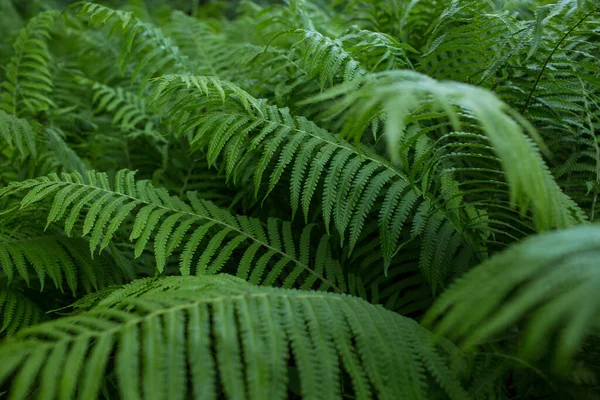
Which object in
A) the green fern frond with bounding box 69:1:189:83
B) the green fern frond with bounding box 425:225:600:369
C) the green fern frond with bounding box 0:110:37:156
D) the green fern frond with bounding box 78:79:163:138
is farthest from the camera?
the green fern frond with bounding box 78:79:163:138

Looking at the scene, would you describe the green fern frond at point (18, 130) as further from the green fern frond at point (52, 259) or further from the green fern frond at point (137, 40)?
the green fern frond at point (137, 40)

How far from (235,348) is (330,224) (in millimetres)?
878

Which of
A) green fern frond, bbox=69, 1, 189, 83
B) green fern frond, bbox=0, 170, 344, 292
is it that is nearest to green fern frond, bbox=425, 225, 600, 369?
green fern frond, bbox=0, 170, 344, 292

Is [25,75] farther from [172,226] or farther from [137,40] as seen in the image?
[172,226]

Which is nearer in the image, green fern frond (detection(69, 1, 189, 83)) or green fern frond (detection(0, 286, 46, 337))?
green fern frond (detection(0, 286, 46, 337))

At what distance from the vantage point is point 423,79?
0.93 m

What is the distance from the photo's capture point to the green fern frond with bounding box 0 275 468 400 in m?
0.81

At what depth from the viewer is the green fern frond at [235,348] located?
809mm

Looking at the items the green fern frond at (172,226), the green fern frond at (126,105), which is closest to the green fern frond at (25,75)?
the green fern frond at (126,105)

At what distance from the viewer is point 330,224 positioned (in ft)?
5.62

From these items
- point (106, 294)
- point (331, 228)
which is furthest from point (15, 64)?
point (331, 228)

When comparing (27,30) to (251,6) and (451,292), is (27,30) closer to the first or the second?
(251,6)

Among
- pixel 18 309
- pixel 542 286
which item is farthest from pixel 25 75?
pixel 542 286

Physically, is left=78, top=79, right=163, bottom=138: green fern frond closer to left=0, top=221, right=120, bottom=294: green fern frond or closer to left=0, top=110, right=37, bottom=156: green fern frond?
left=0, top=110, right=37, bottom=156: green fern frond
